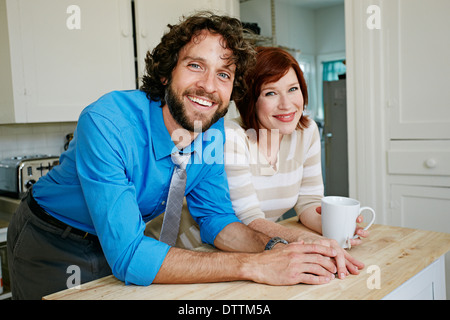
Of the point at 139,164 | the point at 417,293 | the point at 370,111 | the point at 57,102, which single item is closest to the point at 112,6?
the point at 57,102

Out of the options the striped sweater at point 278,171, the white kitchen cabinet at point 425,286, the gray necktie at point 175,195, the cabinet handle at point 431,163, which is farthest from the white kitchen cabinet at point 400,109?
the gray necktie at point 175,195

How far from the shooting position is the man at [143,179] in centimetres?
83

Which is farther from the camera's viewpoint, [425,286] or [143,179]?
[143,179]

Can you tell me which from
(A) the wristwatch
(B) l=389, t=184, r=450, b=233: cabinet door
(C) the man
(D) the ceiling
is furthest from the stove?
(D) the ceiling

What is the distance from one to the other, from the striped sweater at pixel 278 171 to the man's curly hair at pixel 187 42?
0.22m

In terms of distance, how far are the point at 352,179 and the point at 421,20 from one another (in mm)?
923

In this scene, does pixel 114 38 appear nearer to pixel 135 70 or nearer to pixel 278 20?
pixel 135 70

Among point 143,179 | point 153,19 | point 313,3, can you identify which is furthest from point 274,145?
point 313,3

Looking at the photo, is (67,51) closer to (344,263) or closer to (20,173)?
(20,173)

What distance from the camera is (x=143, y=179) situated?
1019 mm

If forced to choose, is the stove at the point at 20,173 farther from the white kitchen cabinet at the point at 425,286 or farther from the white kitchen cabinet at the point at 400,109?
the white kitchen cabinet at the point at 425,286

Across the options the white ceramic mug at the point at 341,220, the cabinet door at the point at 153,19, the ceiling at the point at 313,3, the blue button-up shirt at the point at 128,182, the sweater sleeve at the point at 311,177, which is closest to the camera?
the blue button-up shirt at the point at 128,182

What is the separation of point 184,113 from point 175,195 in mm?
222

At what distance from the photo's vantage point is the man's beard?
1078 mm
